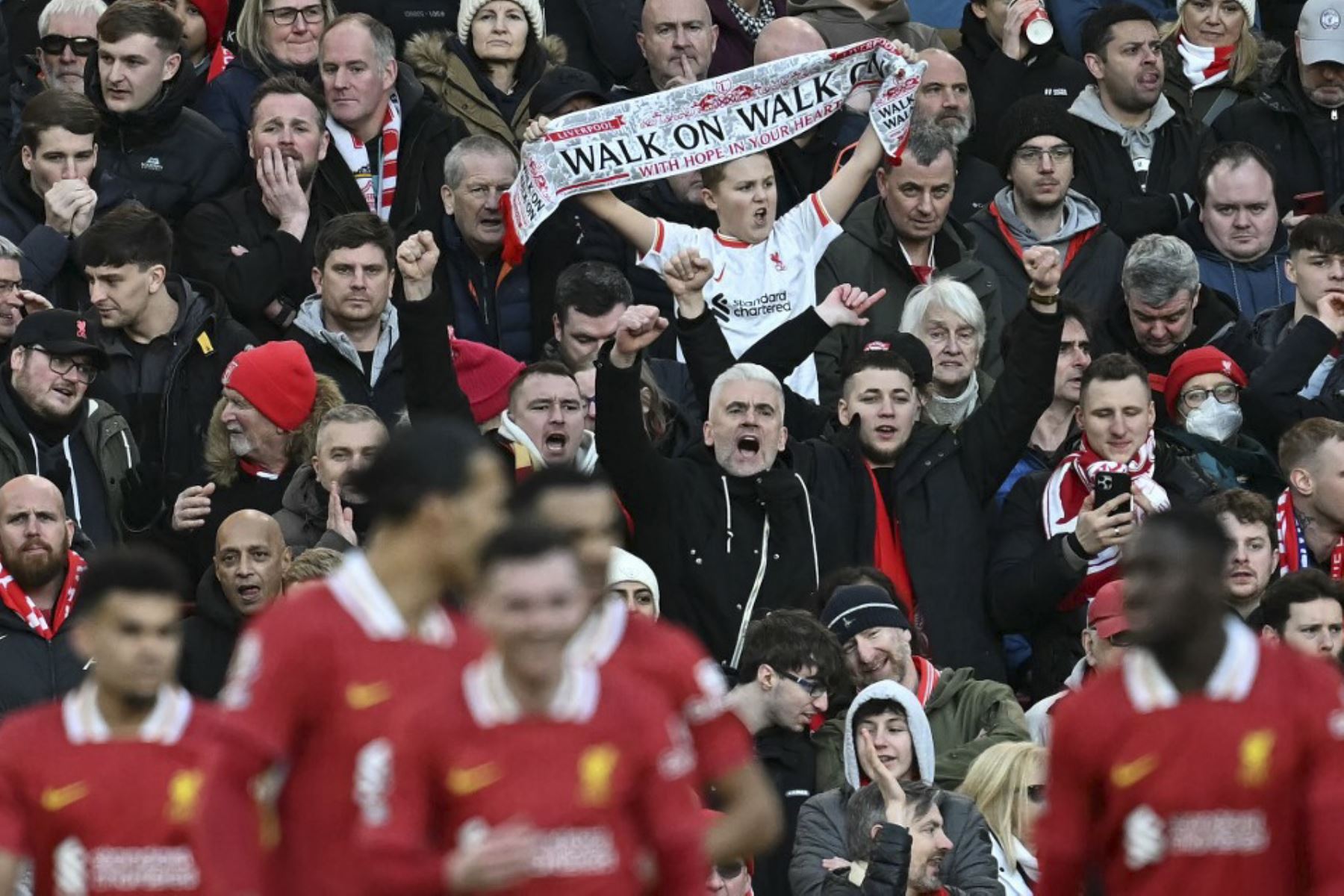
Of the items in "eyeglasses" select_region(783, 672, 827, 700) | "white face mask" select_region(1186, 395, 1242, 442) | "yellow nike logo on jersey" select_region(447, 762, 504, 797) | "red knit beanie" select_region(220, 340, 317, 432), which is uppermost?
"red knit beanie" select_region(220, 340, 317, 432)

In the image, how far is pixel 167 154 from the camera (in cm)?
1412

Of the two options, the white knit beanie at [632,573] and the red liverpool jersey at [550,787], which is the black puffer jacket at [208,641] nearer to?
the white knit beanie at [632,573]

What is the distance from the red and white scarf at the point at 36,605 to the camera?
11.5m

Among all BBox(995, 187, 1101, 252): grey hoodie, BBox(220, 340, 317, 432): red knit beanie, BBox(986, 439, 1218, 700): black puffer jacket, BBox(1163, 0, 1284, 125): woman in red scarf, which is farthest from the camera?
BBox(1163, 0, 1284, 125): woman in red scarf

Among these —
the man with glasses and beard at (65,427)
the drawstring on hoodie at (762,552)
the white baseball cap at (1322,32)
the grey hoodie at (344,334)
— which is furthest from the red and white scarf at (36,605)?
the white baseball cap at (1322,32)

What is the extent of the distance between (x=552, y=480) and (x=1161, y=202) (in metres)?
7.57

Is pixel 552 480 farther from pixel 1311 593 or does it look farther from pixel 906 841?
pixel 1311 593

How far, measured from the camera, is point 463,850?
7.29 meters

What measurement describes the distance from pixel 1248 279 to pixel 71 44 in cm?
581

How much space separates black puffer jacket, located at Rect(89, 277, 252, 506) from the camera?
12758 millimetres

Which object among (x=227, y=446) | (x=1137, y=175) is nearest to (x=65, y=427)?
(x=227, y=446)

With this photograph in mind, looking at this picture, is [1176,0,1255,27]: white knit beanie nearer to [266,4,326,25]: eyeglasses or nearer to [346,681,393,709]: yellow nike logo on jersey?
[266,4,326,25]: eyeglasses

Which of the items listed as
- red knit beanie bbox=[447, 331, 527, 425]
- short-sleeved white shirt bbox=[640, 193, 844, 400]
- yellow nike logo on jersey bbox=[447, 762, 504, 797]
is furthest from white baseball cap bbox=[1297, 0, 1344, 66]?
yellow nike logo on jersey bbox=[447, 762, 504, 797]

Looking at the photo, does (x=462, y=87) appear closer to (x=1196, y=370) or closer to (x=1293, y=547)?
(x=1196, y=370)
